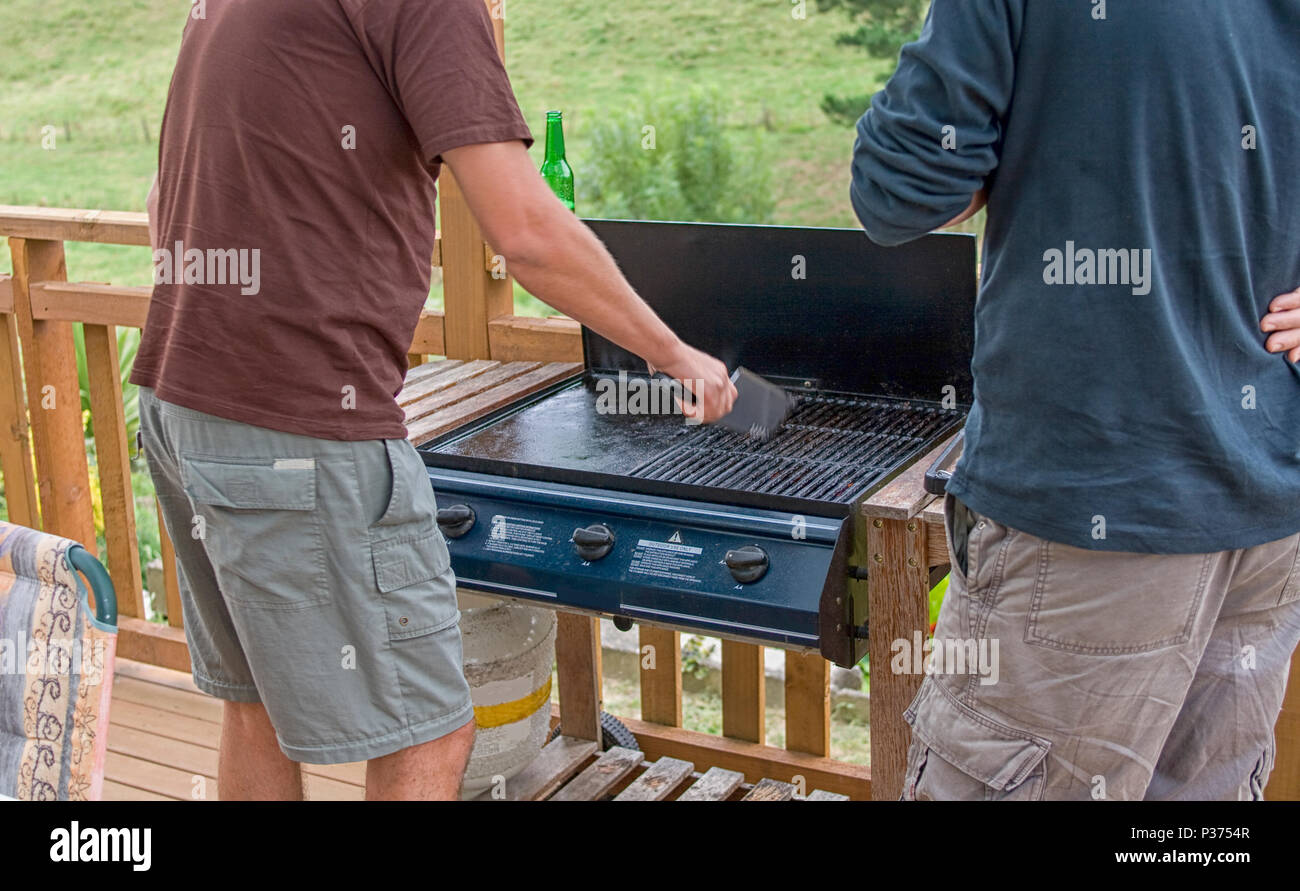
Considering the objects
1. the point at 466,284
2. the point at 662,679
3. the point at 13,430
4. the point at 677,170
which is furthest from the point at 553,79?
the point at 662,679

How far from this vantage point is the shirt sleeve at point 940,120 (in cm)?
135

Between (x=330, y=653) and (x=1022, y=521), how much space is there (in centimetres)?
91

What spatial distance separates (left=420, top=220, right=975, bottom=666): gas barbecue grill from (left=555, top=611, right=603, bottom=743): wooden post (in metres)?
0.70

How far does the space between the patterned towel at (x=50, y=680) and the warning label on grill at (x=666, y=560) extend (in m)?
0.82

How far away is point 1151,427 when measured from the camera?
139 cm

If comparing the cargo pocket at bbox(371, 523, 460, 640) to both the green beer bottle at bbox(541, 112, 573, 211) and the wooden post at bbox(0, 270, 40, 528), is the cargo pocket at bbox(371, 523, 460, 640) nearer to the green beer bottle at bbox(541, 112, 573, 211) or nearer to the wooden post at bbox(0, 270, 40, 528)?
the green beer bottle at bbox(541, 112, 573, 211)

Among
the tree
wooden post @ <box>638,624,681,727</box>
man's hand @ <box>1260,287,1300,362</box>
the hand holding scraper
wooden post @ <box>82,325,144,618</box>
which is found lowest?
wooden post @ <box>638,624,681,727</box>

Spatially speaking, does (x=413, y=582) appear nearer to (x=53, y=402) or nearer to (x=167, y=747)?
(x=167, y=747)

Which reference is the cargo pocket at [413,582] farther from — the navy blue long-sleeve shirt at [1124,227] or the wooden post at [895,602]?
the navy blue long-sleeve shirt at [1124,227]

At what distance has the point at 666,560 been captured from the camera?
2088mm

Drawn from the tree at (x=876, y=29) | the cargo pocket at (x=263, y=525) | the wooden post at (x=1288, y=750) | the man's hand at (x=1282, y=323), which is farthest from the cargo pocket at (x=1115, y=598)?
the tree at (x=876, y=29)

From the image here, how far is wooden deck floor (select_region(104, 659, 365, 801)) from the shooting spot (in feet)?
9.97

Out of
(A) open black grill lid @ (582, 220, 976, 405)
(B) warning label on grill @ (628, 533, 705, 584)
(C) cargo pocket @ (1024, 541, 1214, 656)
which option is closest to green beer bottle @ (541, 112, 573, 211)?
(A) open black grill lid @ (582, 220, 976, 405)

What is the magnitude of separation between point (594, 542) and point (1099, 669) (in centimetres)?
89
